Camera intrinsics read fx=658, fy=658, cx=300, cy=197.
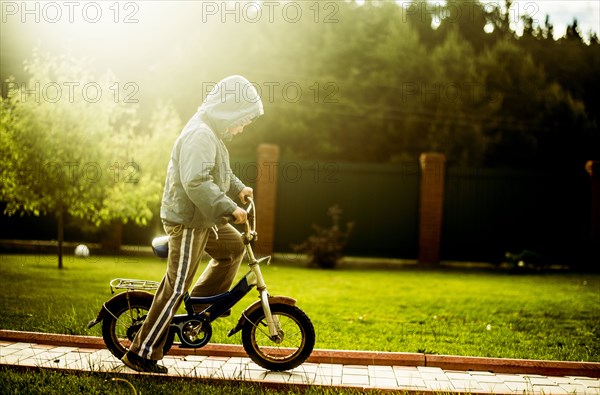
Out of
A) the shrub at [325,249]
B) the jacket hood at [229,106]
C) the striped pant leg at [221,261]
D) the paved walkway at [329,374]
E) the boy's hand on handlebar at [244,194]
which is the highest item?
the jacket hood at [229,106]

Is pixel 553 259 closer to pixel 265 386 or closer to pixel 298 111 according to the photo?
pixel 298 111

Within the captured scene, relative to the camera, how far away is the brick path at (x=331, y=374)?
451 cm

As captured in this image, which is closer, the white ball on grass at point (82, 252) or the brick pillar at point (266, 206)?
the white ball on grass at point (82, 252)

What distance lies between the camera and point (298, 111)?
914 inches

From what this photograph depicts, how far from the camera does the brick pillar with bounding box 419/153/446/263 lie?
1526 centimetres

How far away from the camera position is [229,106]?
15.1ft

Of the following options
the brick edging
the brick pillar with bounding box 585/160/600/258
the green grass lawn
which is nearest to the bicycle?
the brick edging

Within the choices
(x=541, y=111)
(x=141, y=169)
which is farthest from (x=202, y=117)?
(x=541, y=111)

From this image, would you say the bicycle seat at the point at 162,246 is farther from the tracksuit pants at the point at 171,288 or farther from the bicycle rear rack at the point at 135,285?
the bicycle rear rack at the point at 135,285

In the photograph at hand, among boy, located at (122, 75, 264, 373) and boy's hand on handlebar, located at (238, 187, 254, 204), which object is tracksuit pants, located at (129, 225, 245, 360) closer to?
boy, located at (122, 75, 264, 373)

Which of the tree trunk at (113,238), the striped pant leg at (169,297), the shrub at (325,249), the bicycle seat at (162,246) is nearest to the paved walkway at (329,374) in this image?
the striped pant leg at (169,297)

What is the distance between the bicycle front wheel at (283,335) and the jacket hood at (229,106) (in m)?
1.34

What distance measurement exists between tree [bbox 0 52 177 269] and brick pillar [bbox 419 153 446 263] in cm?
703

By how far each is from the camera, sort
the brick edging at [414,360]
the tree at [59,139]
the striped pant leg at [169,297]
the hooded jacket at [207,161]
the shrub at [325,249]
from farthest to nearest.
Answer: the shrub at [325,249] → the tree at [59,139] → the brick edging at [414,360] → the striped pant leg at [169,297] → the hooded jacket at [207,161]
